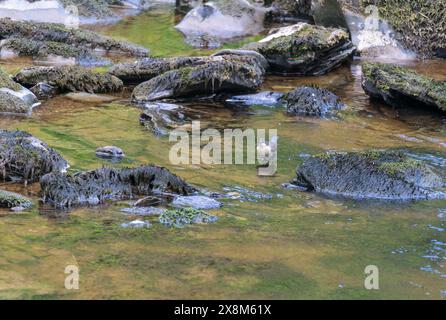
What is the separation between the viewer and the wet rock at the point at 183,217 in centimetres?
607

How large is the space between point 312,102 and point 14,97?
4.53 meters

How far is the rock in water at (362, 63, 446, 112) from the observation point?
1115 centimetres

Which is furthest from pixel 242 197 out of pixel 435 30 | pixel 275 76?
pixel 435 30

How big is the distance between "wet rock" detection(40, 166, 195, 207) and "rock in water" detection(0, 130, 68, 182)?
59 centimetres

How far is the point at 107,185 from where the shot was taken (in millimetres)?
6930

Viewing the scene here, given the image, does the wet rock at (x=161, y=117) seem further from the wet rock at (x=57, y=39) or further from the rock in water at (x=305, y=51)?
the wet rock at (x=57, y=39)

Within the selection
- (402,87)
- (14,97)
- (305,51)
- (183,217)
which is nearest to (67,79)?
(14,97)

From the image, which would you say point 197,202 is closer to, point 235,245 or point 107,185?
point 107,185

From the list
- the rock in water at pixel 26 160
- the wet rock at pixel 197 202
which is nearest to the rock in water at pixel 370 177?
the wet rock at pixel 197 202

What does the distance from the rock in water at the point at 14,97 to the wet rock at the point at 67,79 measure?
0.69 m

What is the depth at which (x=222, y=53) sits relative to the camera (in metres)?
12.9

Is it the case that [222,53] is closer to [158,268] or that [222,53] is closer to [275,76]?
[275,76]
